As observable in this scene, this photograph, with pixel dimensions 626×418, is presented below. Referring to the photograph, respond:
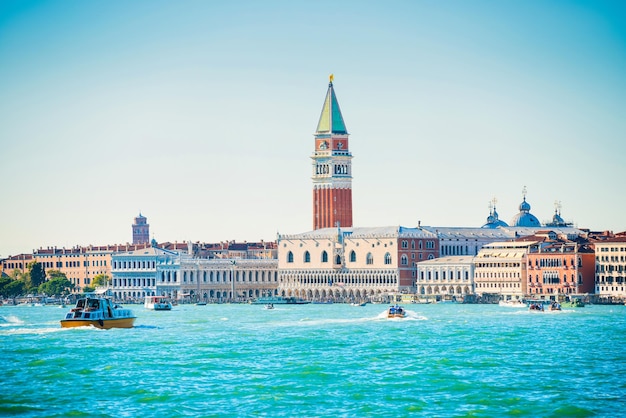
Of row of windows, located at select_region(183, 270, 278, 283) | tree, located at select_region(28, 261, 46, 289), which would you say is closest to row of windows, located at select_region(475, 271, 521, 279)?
row of windows, located at select_region(183, 270, 278, 283)

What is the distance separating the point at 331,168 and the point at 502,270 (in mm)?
26257

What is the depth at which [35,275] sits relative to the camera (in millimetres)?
136750

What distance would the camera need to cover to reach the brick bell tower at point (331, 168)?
135 metres

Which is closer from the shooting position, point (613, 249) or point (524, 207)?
point (613, 249)

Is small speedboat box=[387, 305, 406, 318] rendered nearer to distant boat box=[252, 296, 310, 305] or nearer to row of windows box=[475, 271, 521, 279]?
row of windows box=[475, 271, 521, 279]

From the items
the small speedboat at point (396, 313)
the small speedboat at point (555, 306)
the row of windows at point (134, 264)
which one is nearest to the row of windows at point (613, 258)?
the small speedboat at point (555, 306)

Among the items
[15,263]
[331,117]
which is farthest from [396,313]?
[15,263]

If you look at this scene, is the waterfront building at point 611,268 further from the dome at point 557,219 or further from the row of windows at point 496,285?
the dome at point 557,219

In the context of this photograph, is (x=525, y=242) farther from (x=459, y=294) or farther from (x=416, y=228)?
(x=416, y=228)

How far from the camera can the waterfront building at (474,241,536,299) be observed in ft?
365

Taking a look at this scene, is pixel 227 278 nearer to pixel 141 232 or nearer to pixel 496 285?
pixel 496 285

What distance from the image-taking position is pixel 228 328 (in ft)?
246

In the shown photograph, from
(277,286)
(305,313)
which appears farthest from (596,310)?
(277,286)

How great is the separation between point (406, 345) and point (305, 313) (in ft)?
115
